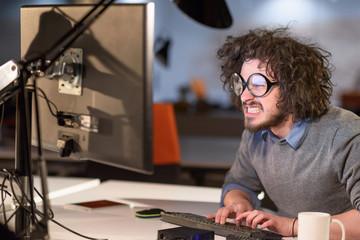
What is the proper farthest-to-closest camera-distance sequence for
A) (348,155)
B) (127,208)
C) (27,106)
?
(127,208), (348,155), (27,106)

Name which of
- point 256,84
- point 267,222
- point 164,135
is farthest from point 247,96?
point 164,135

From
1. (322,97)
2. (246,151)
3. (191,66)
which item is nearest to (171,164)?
(246,151)

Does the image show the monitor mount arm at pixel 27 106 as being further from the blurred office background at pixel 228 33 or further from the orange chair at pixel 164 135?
the blurred office background at pixel 228 33

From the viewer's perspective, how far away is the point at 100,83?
136 centimetres

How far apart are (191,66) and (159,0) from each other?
44.7 inches

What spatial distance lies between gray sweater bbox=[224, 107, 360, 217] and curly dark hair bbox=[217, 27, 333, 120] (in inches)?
2.7

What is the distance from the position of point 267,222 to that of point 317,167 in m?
0.32

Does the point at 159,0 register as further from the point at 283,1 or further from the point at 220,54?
the point at 220,54

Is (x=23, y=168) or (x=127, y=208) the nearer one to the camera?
(x=23, y=168)

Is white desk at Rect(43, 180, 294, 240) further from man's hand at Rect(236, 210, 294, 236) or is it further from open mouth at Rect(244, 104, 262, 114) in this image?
open mouth at Rect(244, 104, 262, 114)

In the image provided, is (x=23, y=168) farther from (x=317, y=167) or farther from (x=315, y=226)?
(x=317, y=167)

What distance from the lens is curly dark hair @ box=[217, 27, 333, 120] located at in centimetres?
182

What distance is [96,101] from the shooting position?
4.53 ft

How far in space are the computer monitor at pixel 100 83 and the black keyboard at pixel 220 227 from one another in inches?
14.3
